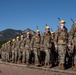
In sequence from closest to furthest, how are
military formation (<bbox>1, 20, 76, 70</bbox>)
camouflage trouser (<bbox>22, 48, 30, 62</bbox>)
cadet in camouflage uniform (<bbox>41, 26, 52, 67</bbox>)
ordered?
military formation (<bbox>1, 20, 76, 70</bbox>), cadet in camouflage uniform (<bbox>41, 26, 52, 67</bbox>), camouflage trouser (<bbox>22, 48, 30, 62</bbox>)

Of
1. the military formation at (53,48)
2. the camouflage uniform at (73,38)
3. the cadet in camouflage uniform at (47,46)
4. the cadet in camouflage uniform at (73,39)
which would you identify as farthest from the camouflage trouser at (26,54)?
the camouflage uniform at (73,38)

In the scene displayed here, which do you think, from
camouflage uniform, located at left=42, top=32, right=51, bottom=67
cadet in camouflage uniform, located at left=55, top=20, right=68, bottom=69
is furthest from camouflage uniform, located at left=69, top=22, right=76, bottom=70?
camouflage uniform, located at left=42, top=32, right=51, bottom=67

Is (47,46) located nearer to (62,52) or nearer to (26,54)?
(62,52)

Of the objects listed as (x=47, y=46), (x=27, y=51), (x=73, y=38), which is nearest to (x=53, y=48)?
(x=47, y=46)

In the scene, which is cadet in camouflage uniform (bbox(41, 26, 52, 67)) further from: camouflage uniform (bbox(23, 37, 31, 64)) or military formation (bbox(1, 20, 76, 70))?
camouflage uniform (bbox(23, 37, 31, 64))

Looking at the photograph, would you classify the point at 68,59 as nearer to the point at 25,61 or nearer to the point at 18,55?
the point at 25,61

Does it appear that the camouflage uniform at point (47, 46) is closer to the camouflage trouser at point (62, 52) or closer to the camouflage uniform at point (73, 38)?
the camouflage trouser at point (62, 52)

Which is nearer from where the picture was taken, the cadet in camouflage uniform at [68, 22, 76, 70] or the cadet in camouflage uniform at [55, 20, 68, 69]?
the cadet in camouflage uniform at [68, 22, 76, 70]

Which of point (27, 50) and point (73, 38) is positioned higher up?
point (73, 38)

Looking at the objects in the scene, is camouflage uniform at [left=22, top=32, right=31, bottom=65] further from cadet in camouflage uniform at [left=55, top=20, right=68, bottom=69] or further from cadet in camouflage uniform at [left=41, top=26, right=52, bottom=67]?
cadet in camouflage uniform at [left=55, top=20, right=68, bottom=69]

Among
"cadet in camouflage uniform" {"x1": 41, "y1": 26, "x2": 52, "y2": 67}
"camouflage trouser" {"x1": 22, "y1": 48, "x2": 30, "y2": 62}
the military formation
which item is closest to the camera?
the military formation

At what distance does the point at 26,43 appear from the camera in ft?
76.8

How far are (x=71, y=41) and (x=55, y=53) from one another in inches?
82.2

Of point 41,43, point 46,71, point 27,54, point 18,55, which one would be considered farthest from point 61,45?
point 18,55
